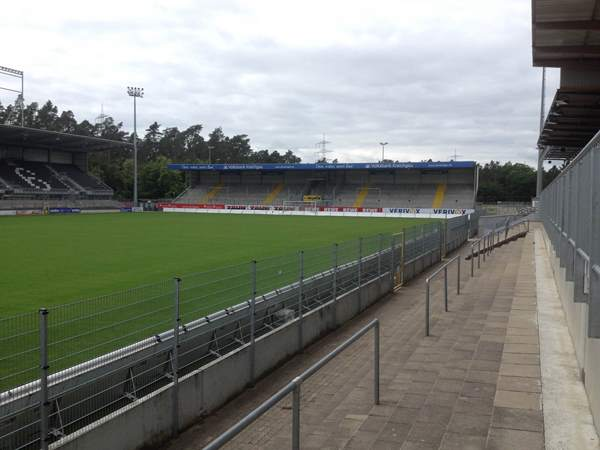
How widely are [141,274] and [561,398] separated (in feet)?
40.4

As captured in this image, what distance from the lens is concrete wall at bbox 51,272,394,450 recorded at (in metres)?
5.64

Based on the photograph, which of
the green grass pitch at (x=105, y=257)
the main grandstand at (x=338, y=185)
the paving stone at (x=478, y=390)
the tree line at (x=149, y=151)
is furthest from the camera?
the tree line at (x=149, y=151)

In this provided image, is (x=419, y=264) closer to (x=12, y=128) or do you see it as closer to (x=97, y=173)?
(x=12, y=128)

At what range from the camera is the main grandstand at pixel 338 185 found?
71188 millimetres

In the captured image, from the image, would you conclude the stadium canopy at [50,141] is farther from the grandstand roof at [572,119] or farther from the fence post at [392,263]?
the fence post at [392,263]

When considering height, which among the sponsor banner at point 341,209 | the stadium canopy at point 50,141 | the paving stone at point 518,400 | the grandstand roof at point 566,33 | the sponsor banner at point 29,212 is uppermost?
the stadium canopy at point 50,141

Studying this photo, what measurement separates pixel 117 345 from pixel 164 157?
10170cm

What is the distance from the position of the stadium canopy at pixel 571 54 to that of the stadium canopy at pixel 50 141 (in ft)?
174

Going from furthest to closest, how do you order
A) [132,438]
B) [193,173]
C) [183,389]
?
[193,173] < [183,389] < [132,438]

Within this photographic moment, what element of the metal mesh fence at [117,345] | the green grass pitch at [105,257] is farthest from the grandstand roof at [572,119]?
the green grass pitch at [105,257]

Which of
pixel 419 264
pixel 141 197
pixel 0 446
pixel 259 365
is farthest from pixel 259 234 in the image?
pixel 141 197

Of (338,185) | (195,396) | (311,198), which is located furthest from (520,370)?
(338,185)

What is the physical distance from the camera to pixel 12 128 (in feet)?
188

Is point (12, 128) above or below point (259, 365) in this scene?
above
